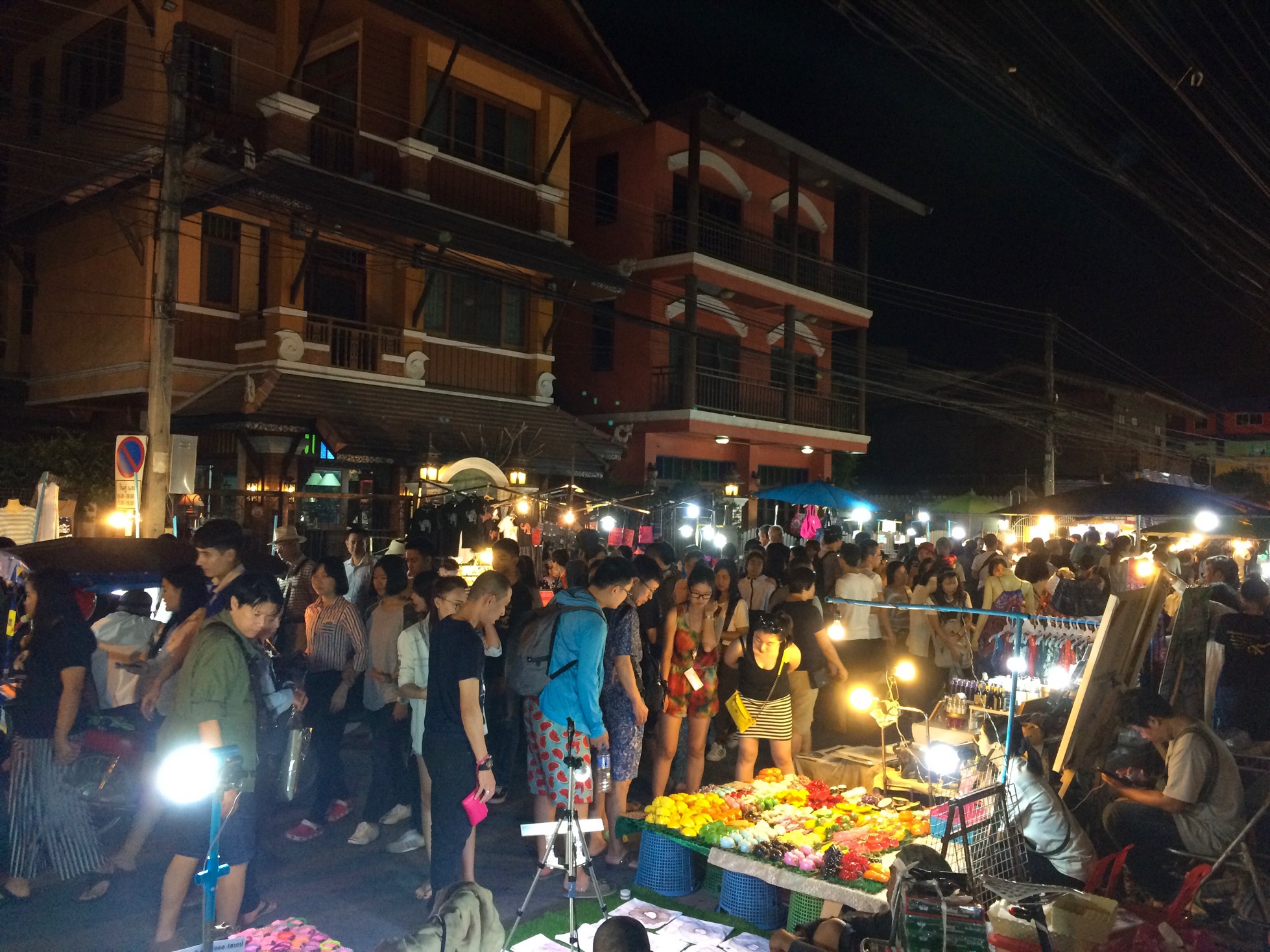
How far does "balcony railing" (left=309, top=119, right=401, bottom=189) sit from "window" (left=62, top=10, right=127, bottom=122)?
3170 millimetres

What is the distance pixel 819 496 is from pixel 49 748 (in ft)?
42.9

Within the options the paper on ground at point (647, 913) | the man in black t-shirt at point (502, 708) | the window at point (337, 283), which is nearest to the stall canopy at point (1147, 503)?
the man in black t-shirt at point (502, 708)

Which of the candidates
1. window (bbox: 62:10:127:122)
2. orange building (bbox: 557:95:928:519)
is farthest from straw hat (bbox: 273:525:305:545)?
orange building (bbox: 557:95:928:519)

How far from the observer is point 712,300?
21.8 m

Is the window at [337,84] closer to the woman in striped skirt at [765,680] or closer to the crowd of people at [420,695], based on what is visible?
the crowd of people at [420,695]

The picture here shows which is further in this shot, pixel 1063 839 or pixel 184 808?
pixel 1063 839

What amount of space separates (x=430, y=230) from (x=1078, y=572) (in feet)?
34.4

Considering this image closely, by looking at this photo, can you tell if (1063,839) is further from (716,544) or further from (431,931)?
(716,544)

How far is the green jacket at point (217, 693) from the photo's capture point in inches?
176

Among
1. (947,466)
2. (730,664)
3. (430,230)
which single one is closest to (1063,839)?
(730,664)

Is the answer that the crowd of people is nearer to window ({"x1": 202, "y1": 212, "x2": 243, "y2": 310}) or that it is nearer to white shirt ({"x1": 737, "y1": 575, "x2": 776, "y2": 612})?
white shirt ({"x1": 737, "y1": 575, "x2": 776, "y2": 612})

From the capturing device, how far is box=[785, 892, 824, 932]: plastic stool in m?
5.24

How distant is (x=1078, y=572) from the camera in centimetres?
1127

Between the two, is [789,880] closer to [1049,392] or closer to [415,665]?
[415,665]
